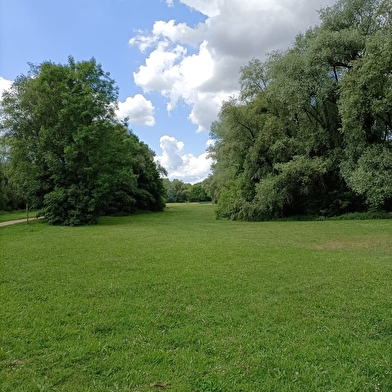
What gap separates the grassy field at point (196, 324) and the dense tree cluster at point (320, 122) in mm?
10584

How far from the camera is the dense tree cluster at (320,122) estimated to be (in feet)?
48.7

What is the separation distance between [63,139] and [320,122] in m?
17.4

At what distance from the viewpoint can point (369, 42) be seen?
49.0 ft

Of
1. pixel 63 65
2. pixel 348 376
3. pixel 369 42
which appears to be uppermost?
pixel 63 65

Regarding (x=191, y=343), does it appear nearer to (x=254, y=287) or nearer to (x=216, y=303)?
(x=216, y=303)

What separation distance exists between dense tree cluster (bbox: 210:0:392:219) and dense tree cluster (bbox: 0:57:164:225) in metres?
8.94

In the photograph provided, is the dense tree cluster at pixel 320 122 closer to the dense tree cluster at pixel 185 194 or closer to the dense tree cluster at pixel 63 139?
the dense tree cluster at pixel 63 139

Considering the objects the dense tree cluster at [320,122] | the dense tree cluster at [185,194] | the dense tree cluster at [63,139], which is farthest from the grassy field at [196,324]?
the dense tree cluster at [185,194]

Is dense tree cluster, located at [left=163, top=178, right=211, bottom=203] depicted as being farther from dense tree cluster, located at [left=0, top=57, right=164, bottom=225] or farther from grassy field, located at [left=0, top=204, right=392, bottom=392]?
grassy field, located at [left=0, top=204, right=392, bottom=392]

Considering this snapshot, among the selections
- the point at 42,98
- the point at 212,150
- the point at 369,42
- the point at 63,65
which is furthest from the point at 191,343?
the point at 212,150

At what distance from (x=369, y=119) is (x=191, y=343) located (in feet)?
60.3

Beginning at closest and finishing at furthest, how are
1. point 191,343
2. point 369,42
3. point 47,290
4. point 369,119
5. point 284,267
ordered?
point 191,343
point 47,290
point 284,267
point 369,42
point 369,119

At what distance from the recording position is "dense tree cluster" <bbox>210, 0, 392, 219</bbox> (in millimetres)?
14852

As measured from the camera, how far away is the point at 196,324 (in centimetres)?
375
